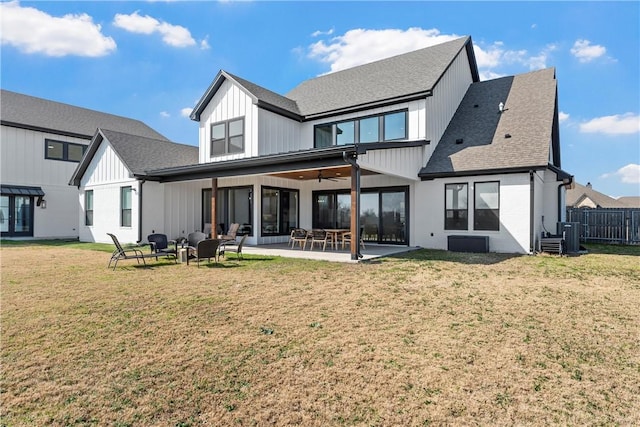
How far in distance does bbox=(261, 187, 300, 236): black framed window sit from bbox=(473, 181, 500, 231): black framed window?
7878 mm

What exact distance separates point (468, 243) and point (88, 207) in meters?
18.7

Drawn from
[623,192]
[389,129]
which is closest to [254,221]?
[389,129]

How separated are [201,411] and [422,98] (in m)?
13.3

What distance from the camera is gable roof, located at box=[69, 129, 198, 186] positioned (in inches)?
620

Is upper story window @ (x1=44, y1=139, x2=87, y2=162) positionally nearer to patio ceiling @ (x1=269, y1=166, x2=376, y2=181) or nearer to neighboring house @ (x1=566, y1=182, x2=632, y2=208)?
patio ceiling @ (x1=269, y1=166, x2=376, y2=181)

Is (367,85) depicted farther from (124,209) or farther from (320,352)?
(320,352)

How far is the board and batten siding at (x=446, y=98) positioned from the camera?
1395 cm

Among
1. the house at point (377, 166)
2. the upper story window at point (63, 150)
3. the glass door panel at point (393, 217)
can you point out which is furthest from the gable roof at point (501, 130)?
the upper story window at point (63, 150)

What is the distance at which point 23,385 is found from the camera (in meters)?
3.17

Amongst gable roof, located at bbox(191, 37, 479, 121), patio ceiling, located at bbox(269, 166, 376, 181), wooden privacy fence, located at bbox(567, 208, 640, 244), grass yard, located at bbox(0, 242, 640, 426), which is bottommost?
grass yard, located at bbox(0, 242, 640, 426)

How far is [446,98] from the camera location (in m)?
15.2

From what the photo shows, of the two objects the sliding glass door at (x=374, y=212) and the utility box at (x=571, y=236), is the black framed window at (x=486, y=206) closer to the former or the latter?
the utility box at (x=571, y=236)

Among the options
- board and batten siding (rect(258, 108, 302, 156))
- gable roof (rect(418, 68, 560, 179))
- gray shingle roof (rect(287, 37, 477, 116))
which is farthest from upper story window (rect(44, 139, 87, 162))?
gable roof (rect(418, 68, 560, 179))

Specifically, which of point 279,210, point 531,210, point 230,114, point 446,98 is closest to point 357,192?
point 531,210
